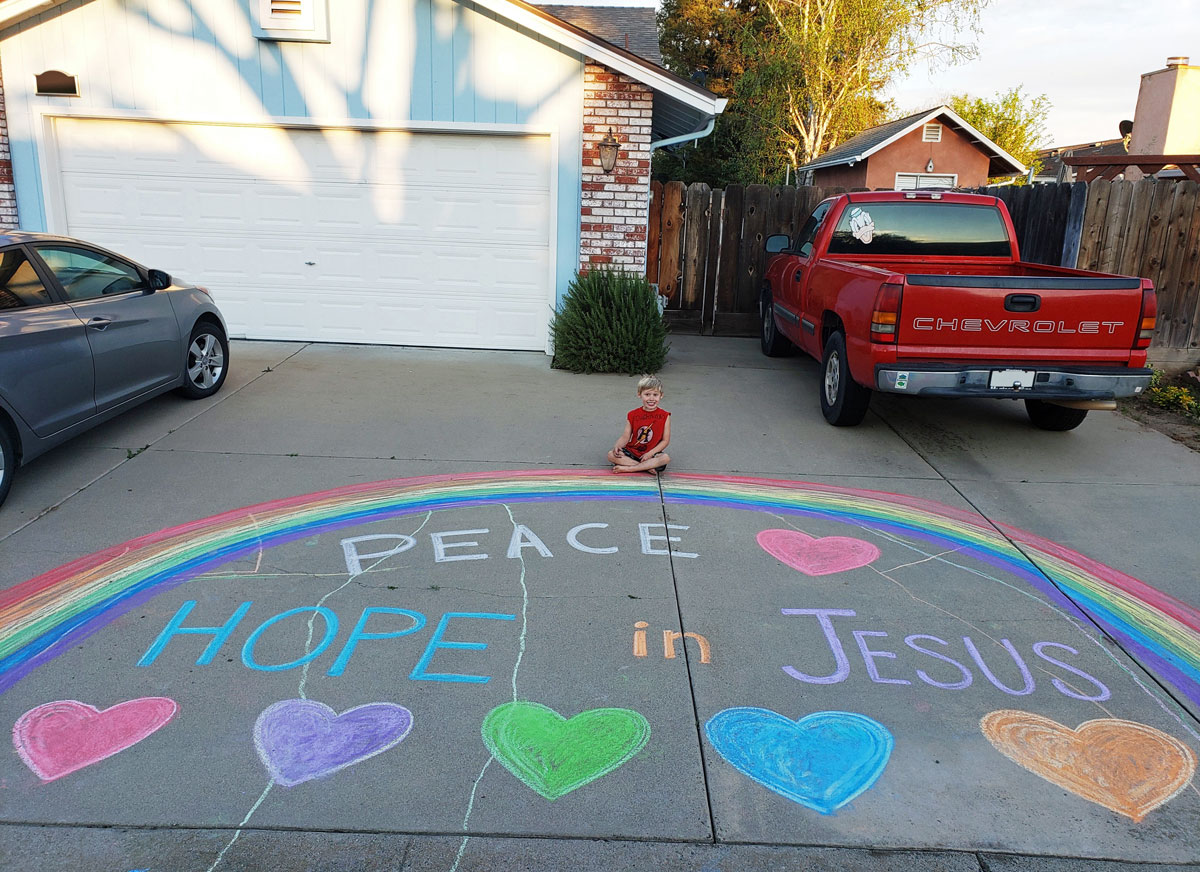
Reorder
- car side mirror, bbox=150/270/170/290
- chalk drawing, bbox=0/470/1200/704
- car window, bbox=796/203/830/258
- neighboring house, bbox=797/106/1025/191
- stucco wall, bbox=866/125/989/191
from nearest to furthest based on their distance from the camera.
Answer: chalk drawing, bbox=0/470/1200/704 < car side mirror, bbox=150/270/170/290 < car window, bbox=796/203/830/258 < neighboring house, bbox=797/106/1025/191 < stucco wall, bbox=866/125/989/191

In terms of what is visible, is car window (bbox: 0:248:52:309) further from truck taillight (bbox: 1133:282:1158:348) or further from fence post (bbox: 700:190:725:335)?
fence post (bbox: 700:190:725:335)

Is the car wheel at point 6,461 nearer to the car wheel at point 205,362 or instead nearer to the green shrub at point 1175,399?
the car wheel at point 205,362

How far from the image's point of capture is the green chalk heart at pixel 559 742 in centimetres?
311

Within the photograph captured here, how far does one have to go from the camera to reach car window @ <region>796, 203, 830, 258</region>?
29.5 ft

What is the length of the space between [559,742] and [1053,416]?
19.7ft

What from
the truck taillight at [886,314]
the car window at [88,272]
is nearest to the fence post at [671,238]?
the truck taillight at [886,314]

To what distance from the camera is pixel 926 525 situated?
5.44 m

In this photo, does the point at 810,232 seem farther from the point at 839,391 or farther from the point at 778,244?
the point at 839,391

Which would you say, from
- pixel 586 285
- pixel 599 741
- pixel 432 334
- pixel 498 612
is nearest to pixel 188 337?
pixel 432 334

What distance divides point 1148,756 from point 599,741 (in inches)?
79.4

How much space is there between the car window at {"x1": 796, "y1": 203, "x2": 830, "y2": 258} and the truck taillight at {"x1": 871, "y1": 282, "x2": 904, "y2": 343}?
2.48 m

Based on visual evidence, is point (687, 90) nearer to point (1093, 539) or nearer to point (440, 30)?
point (440, 30)

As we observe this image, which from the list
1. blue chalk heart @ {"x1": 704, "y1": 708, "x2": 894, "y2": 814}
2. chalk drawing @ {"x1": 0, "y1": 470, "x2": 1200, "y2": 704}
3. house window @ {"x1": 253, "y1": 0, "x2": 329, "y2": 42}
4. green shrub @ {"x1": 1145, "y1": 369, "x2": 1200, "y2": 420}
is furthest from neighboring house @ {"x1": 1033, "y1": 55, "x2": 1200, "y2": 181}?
blue chalk heart @ {"x1": 704, "y1": 708, "x2": 894, "y2": 814}

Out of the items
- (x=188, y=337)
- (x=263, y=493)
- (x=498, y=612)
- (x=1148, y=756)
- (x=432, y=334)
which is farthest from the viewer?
(x=432, y=334)
